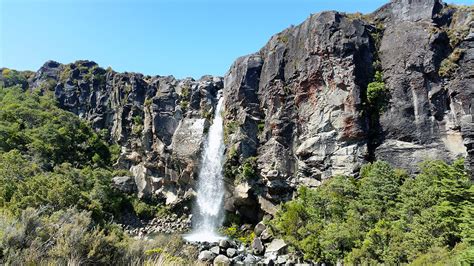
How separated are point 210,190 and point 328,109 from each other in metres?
18.3

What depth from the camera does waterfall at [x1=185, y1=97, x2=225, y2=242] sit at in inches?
1614

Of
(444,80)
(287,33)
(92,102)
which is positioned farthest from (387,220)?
(92,102)

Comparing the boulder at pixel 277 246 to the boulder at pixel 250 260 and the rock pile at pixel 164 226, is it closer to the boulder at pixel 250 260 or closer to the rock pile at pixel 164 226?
the boulder at pixel 250 260

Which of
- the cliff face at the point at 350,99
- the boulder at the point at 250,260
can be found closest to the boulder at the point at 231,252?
the boulder at the point at 250,260

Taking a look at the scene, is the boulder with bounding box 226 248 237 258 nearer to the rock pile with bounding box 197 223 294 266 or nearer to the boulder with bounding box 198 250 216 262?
the rock pile with bounding box 197 223 294 266

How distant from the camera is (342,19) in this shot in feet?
121

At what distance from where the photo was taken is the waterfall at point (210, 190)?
135 feet

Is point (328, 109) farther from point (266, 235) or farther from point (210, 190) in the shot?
point (210, 190)

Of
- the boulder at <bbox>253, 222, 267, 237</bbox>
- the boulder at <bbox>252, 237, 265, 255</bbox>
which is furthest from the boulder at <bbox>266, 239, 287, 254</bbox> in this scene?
the boulder at <bbox>253, 222, 267, 237</bbox>

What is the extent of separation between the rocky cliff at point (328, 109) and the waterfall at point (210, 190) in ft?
4.58

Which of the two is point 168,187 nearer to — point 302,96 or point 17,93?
point 302,96

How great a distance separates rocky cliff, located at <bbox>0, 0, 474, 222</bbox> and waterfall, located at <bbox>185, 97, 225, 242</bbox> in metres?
1.40

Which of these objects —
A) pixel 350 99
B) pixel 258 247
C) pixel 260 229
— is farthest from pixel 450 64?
pixel 258 247

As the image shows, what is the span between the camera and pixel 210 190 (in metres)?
42.2
